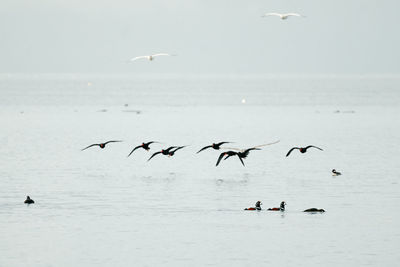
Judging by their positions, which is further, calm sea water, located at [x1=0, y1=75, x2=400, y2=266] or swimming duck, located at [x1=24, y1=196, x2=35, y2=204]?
swimming duck, located at [x1=24, y1=196, x2=35, y2=204]

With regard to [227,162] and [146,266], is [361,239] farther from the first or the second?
[227,162]

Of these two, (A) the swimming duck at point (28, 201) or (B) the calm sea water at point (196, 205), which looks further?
(A) the swimming duck at point (28, 201)

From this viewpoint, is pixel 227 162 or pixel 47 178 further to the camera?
pixel 227 162

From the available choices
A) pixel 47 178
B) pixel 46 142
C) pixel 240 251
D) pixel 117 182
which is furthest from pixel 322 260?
pixel 46 142

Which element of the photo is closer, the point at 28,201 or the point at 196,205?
the point at 28,201

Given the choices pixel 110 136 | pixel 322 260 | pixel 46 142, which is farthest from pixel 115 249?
pixel 110 136

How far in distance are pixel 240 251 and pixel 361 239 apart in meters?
5.98

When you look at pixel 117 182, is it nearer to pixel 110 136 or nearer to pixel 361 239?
pixel 361 239

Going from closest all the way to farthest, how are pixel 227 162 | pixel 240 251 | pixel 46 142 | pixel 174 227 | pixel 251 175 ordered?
pixel 240 251, pixel 174 227, pixel 251 175, pixel 227 162, pixel 46 142

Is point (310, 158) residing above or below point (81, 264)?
above

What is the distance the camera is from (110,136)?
102 meters

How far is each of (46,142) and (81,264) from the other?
5965 centimetres

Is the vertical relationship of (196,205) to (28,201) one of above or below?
below

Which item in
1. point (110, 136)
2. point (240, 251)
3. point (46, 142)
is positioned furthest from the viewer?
point (110, 136)
